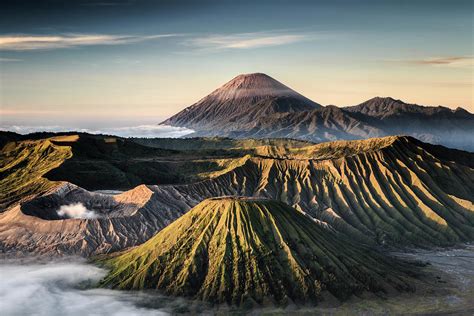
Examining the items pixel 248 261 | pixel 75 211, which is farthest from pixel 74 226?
pixel 248 261

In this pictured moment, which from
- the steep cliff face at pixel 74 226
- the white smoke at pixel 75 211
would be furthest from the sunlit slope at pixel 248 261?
the white smoke at pixel 75 211

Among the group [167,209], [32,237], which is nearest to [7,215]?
[32,237]

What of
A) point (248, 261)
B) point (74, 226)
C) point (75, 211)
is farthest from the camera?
point (75, 211)

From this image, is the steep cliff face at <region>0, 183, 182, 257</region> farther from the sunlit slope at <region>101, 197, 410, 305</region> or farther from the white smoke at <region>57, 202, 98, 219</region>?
the sunlit slope at <region>101, 197, 410, 305</region>

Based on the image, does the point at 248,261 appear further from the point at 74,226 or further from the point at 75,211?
the point at 75,211

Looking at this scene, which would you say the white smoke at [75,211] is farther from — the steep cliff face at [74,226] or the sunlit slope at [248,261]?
the sunlit slope at [248,261]
